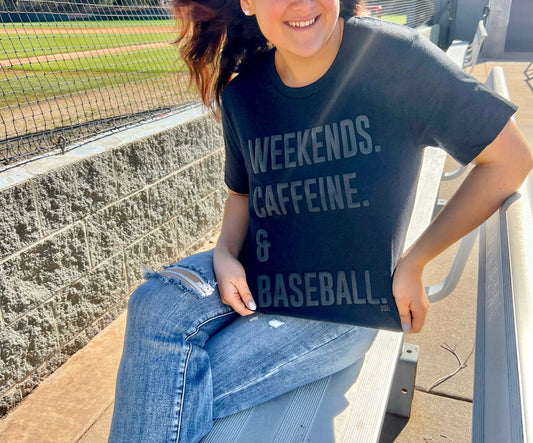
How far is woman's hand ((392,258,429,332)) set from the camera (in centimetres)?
151

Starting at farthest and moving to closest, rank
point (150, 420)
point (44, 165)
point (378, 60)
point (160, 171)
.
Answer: point (160, 171) → point (44, 165) → point (378, 60) → point (150, 420)

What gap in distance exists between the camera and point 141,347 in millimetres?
1462

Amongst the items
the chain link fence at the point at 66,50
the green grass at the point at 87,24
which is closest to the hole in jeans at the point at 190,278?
the chain link fence at the point at 66,50

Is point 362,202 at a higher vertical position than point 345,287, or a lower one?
higher

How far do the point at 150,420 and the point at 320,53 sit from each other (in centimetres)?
108

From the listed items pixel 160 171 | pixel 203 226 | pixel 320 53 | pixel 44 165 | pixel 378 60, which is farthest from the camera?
pixel 203 226

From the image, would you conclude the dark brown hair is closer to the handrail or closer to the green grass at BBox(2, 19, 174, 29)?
the handrail

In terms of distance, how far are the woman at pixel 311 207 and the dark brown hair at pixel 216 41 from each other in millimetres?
159

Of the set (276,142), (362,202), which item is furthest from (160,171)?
(362,202)

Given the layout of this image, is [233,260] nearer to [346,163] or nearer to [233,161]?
[233,161]

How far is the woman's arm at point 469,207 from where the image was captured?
4.57 ft

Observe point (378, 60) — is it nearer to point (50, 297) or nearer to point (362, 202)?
point (362, 202)

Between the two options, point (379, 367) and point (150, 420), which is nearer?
A: point (150, 420)

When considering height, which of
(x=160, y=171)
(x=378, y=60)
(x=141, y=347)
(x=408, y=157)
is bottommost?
(x=160, y=171)
